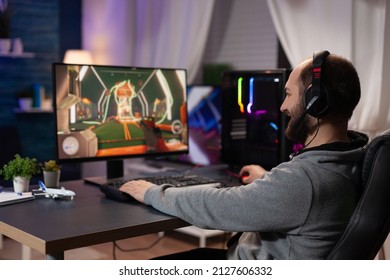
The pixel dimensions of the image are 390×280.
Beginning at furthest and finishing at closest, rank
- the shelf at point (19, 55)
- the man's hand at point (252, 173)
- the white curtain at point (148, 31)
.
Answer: the shelf at point (19, 55) → the white curtain at point (148, 31) → the man's hand at point (252, 173)

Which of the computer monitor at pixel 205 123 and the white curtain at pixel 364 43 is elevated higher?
the white curtain at pixel 364 43

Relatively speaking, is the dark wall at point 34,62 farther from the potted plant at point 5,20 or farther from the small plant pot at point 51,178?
the small plant pot at point 51,178

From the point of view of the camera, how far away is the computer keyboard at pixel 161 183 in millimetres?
1884

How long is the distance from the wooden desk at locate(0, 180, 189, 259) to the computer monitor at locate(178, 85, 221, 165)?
190 centimetres

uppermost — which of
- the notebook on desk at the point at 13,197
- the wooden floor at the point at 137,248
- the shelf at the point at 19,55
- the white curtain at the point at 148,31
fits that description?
the white curtain at the point at 148,31

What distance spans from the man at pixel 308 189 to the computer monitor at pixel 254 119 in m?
0.72

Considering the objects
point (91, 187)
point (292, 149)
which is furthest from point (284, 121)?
point (91, 187)

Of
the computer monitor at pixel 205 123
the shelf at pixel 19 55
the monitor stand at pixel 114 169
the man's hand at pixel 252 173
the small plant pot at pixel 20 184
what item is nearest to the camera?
the small plant pot at pixel 20 184

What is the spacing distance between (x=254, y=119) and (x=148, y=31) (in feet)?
7.17

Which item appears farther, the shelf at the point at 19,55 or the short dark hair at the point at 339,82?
the shelf at the point at 19,55

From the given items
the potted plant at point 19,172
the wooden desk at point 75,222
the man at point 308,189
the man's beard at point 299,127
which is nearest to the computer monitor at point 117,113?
the potted plant at point 19,172

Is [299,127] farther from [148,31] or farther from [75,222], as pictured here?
[148,31]

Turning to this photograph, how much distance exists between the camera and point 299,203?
147cm

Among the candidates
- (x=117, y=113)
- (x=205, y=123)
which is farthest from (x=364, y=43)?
(x=117, y=113)
